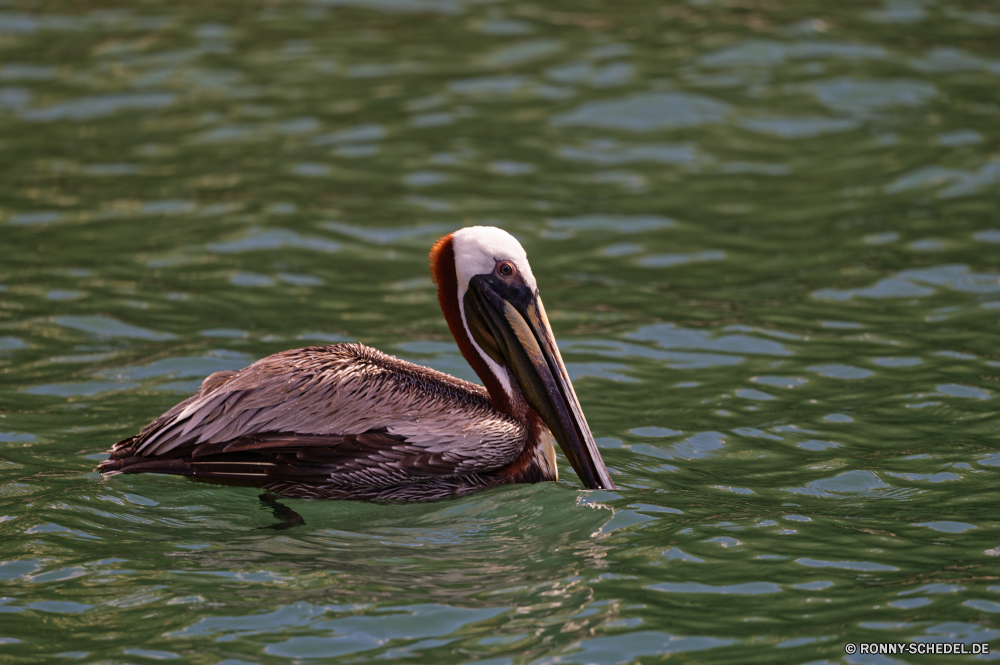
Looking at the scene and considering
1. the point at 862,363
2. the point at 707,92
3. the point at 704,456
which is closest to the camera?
the point at 704,456

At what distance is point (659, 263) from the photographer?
30.8 ft

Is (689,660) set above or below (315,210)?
below

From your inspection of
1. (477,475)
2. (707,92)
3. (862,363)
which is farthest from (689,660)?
(707,92)

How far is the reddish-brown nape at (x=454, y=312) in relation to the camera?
6.14 m

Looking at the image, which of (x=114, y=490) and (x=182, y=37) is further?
Answer: (x=182, y=37)

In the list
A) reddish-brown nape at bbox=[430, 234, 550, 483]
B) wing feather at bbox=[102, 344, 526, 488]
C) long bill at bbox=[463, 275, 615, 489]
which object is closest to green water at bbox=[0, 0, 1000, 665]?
reddish-brown nape at bbox=[430, 234, 550, 483]

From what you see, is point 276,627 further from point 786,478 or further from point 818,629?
point 786,478

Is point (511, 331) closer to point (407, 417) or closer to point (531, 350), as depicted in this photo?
point (531, 350)

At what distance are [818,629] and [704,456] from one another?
2.02 m

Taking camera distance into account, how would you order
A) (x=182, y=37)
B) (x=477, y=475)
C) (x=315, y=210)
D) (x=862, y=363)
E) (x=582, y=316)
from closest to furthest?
(x=477, y=475)
(x=862, y=363)
(x=582, y=316)
(x=315, y=210)
(x=182, y=37)

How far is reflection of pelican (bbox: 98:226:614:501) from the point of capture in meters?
5.60

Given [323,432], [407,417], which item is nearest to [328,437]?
[323,432]

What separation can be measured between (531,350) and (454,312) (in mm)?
474

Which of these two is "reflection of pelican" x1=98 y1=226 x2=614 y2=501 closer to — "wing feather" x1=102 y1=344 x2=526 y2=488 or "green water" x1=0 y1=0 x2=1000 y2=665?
"wing feather" x1=102 y1=344 x2=526 y2=488
